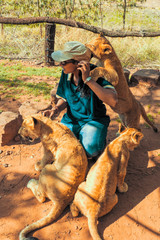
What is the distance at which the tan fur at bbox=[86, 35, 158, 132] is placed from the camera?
11.5ft

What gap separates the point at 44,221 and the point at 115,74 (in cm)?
241

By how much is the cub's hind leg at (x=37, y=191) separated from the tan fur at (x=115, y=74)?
1.76 m

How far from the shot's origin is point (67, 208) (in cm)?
291

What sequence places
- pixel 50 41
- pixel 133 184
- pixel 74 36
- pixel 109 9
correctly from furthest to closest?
pixel 109 9 → pixel 74 36 → pixel 50 41 → pixel 133 184

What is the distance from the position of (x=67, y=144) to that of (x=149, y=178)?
1.55m

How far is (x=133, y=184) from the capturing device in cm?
334

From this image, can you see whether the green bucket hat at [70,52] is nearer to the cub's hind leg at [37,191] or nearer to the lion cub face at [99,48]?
the lion cub face at [99,48]

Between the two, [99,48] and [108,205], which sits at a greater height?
[99,48]

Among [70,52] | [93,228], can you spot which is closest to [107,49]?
[70,52]

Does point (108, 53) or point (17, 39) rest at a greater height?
point (108, 53)

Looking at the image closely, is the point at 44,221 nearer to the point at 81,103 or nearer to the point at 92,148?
the point at 92,148

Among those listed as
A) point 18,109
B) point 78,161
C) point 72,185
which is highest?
point 78,161

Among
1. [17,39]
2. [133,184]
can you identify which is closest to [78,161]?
[133,184]

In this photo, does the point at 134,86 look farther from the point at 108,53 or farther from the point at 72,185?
the point at 72,185
